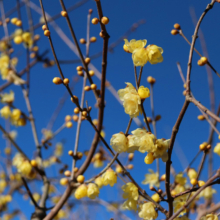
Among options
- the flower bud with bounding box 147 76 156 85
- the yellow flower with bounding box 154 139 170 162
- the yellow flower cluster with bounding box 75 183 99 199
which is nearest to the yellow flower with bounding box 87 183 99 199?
the yellow flower cluster with bounding box 75 183 99 199

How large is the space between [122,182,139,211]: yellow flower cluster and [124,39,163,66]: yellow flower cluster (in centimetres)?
70

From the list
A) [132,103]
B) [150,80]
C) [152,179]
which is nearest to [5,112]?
[150,80]

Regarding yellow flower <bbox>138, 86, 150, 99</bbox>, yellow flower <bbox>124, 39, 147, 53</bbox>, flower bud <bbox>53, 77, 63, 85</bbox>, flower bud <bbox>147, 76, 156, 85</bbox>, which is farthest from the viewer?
flower bud <bbox>147, 76, 156, 85</bbox>

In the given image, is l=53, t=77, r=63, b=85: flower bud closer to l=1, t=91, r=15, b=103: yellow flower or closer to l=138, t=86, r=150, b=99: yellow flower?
l=138, t=86, r=150, b=99: yellow flower

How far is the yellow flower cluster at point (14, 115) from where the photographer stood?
2.91 metres

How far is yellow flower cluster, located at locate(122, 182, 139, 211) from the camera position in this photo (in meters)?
1.33

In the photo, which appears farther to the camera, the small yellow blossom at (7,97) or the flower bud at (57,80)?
the small yellow blossom at (7,97)

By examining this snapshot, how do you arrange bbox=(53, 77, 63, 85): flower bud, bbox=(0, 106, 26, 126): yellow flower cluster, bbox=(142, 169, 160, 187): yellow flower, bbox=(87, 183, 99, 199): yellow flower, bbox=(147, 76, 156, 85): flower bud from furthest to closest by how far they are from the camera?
bbox=(0, 106, 26, 126): yellow flower cluster
bbox=(147, 76, 156, 85): flower bud
bbox=(142, 169, 160, 187): yellow flower
bbox=(87, 183, 99, 199): yellow flower
bbox=(53, 77, 63, 85): flower bud

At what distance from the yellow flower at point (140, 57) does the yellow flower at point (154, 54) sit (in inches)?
0.8

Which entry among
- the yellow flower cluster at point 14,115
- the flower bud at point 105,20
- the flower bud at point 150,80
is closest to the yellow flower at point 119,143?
the flower bud at point 105,20

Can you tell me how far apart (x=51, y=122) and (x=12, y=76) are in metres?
1.21

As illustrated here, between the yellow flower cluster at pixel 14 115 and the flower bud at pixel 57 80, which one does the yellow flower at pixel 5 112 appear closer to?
the yellow flower cluster at pixel 14 115

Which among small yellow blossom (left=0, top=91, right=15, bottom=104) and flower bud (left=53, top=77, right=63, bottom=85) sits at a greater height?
small yellow blossom (left=0, top=91, right=15, bottom=104)

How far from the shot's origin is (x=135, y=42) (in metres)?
1.25
